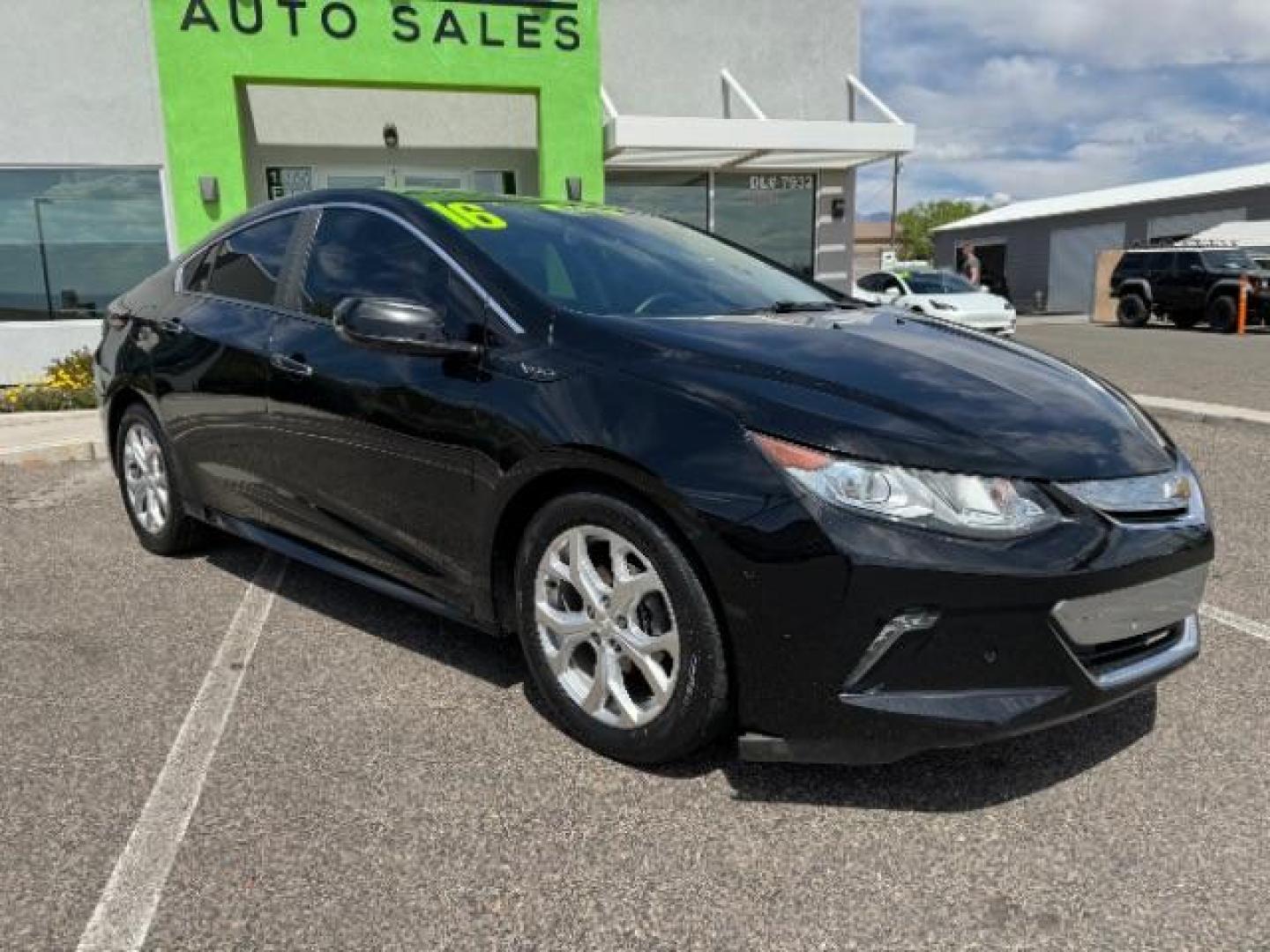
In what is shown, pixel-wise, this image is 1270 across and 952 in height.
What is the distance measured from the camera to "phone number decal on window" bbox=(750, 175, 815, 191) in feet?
52.7

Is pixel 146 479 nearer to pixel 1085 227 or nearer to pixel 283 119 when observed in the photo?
pixel 283 119

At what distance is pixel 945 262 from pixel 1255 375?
3741 cm

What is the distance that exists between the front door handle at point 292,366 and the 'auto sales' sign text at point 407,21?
813 centimetres

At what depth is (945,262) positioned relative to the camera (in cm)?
4762

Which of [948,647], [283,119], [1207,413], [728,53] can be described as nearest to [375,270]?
[948,647]

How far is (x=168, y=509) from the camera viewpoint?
461 cm

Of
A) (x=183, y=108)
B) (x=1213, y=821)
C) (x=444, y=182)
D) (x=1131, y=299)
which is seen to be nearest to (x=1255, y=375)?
(x=444, y=182)

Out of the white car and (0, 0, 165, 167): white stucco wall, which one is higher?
(0, 0, 165, 167): white stucco wall

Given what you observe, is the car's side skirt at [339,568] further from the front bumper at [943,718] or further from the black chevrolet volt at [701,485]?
the front bumper at [943,718]

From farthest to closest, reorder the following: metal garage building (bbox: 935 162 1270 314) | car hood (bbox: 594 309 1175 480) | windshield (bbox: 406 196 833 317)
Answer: metal garage building (bbox: 935 162 1270 314)
windshield (bbox: 406 196 833 317)
car hood (bbox: 594 309 1175 480)

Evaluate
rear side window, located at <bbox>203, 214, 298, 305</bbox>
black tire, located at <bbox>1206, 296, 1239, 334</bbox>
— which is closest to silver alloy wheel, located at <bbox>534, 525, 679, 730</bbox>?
rear side window, located at <bbox>203, 214, 298, 305</bbox>

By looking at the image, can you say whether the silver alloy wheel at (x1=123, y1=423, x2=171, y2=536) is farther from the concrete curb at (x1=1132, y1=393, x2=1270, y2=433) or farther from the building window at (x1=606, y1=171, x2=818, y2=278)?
the building window at (x1=606, y1=171, x2=818, y2=278)

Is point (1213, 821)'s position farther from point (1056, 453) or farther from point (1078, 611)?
point (1056, 453)

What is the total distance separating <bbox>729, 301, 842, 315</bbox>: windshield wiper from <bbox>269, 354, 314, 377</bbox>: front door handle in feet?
4.74
